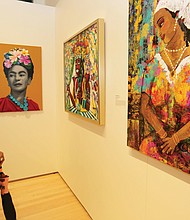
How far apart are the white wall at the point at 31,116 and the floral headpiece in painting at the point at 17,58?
0.13 metres

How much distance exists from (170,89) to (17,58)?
90.6 inches

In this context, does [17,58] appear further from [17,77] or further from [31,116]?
[31,116]

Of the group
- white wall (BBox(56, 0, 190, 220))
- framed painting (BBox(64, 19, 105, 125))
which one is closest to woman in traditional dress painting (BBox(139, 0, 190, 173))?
white wall (BBox(56, 0, 190, 220))

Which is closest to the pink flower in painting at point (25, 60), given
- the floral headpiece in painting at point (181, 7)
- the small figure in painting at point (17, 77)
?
the small figure in painting at point (17, 77)

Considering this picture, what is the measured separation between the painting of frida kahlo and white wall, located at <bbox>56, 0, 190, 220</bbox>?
0.12 m

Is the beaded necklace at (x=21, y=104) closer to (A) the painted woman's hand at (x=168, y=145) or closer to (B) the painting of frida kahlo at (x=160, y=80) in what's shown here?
(B) the painting of frida kahlo at (x=160, y=80)

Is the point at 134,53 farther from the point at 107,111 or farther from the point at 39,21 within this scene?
the point at 39,21

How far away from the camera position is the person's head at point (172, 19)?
2.97 ft

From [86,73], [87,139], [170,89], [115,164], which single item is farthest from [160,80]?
[87,139]

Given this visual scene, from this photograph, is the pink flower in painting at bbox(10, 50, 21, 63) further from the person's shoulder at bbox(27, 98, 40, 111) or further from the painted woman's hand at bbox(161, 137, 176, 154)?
the painted woman's hand at bbox(161, 137, 176, 154)

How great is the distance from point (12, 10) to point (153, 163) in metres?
2.62

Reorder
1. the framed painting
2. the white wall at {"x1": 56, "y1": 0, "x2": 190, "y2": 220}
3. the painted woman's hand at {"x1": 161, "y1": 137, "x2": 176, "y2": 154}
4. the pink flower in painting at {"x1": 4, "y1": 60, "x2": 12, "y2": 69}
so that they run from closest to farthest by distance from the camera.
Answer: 1. the painted woman's hand at {"x1": 161, "y1": 137, "x2": 176, "y2": 154}
2. the white wall at {"x1": 56, "y1": 0, "x2": 190, "y2": 220}
3. the framed painting
4. the pink flower in painting at {"x1": 4, "y1": 60, "x2": 12, "y2": 69}

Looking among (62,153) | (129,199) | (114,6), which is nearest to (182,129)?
(129,199)

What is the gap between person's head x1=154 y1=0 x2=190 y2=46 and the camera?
0.91 m
